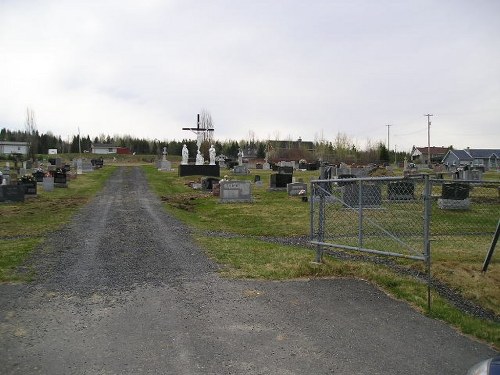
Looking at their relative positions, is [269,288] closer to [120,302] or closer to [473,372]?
[120,302]

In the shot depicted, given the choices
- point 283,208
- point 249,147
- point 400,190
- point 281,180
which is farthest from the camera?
point 249,147

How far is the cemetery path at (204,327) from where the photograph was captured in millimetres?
4453

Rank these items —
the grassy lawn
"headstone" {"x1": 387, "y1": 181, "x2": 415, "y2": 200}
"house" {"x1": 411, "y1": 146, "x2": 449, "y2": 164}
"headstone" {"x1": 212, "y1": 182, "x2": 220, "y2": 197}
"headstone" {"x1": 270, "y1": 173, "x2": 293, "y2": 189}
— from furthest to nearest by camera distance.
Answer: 1. "house" {"x1": 411, "y1": 146, "x2": 449, "y2": 164}
2. "headstone" {"x1": 270, "y1": 173, "x2": 293, "y2": 189}
3. "headstone" {"x1": 212, "y1": 182, "x2": 220, "y2": 197}
4. "headstone" {"x1": 387, "y1": 181, "x2": 415, "y2": 200}
5. the grassy lawn

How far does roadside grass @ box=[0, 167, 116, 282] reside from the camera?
8.48 meters

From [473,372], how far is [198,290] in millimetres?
4486

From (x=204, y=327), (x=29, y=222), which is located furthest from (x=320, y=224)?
(x=29, y=222)

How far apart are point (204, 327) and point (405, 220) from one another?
39.0ft

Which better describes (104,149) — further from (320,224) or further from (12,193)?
(320,224)

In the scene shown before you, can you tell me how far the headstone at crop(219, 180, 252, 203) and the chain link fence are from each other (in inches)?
167

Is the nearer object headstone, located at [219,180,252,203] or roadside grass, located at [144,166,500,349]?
roadside grass, located at [144,166,500,349]

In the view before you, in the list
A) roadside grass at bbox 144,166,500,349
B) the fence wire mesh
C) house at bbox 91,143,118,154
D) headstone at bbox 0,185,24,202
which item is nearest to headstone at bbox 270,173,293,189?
the fence wire mesh

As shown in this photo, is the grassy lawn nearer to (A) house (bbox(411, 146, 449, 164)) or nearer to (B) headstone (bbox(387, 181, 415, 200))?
(B) headstone (bbox(387, 181, 415, 200))

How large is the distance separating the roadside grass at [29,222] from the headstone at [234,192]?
6422 mm

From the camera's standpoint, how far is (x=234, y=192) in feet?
68.4
